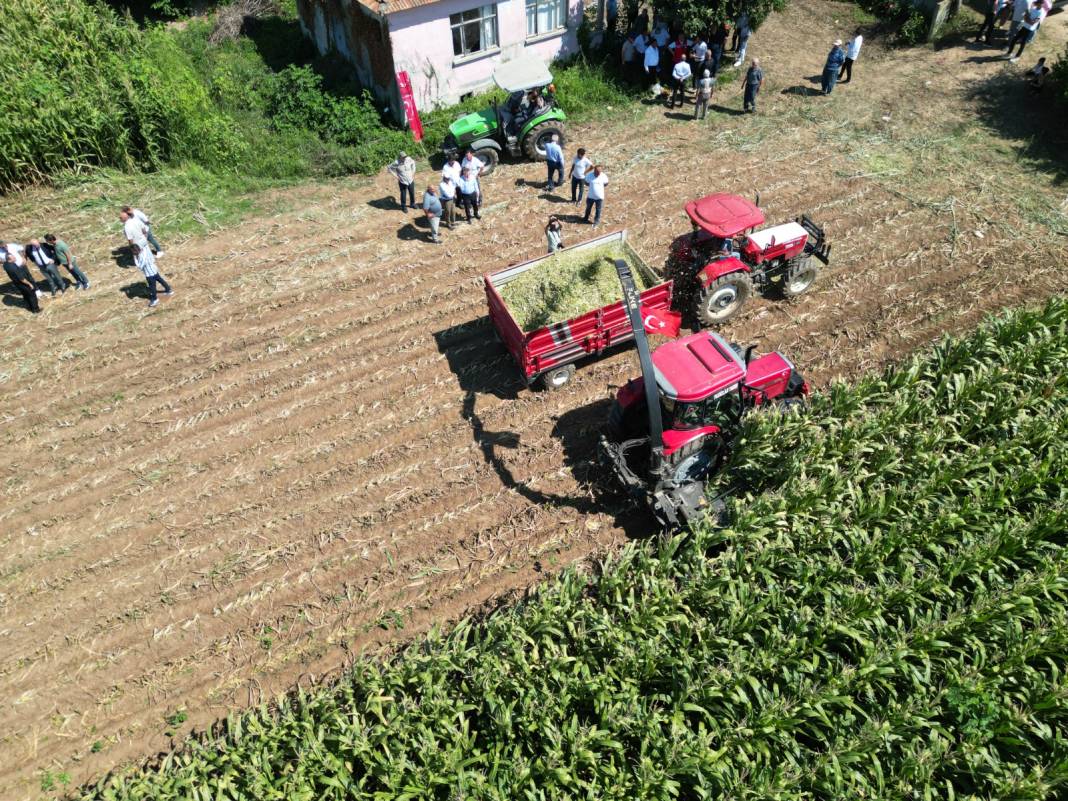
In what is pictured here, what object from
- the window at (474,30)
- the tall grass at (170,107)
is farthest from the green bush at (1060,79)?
the window at (474,30)

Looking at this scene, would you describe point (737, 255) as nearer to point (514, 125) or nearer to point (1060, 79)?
point (514, 125)

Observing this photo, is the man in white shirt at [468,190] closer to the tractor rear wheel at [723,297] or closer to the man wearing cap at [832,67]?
the tractor rear wheel at [723,297]

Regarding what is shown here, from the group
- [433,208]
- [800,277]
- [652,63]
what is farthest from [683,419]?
[652,63]

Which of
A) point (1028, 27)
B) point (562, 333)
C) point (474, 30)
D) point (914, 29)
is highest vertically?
point (474, 30)

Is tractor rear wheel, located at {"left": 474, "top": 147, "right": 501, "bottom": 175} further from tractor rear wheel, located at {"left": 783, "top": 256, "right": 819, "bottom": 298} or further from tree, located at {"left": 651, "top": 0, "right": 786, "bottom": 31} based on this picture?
tractor rear wheel, located at {"left": 783, "top": 256, "right": 819, "bottom": 298}

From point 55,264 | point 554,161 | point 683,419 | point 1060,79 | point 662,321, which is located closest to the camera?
point 683,419

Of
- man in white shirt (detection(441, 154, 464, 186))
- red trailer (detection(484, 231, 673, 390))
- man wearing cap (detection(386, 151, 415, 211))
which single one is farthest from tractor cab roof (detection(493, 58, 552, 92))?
red trailer (detection(484, 231, 673, 390))

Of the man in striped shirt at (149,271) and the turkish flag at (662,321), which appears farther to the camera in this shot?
the man in striped shirt at (149,271)
